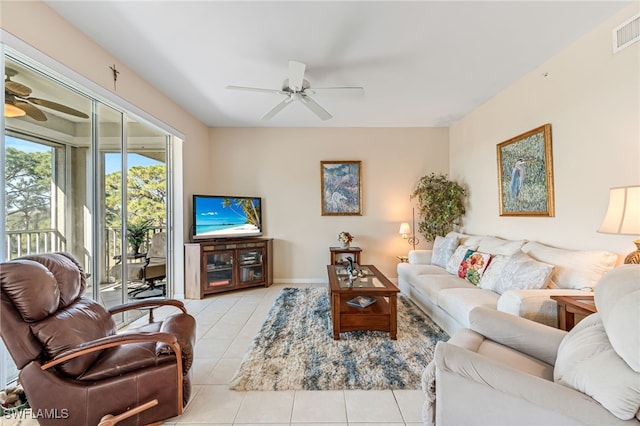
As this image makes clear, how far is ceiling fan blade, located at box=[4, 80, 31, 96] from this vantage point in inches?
71.7

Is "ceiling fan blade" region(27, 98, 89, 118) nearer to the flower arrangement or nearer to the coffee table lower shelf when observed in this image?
the coffee table lower shelf

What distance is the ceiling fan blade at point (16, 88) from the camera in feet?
5.98

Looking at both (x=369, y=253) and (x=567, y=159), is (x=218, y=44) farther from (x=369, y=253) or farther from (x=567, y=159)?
(x=369, y=253)

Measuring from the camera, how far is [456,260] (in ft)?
11.0

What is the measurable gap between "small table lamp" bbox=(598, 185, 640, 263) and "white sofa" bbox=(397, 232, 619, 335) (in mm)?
420

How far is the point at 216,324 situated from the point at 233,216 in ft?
6.18

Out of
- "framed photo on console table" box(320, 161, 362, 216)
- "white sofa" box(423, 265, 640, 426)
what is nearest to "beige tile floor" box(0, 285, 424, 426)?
"white sofa" box(423, 265, 640, 426)

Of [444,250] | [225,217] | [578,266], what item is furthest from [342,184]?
[578,266]

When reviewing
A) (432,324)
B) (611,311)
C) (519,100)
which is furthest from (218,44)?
(432,324)

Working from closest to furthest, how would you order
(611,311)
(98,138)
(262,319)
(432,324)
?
(611,311)
(98,138)
(432,324)
(262,319)

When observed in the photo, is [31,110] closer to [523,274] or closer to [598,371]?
[598,371]

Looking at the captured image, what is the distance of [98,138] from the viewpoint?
2.62 metres

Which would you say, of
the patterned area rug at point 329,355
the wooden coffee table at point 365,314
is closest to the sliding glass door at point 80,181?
the patterned area rug at point 329,355

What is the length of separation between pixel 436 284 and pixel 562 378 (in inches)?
69.6
